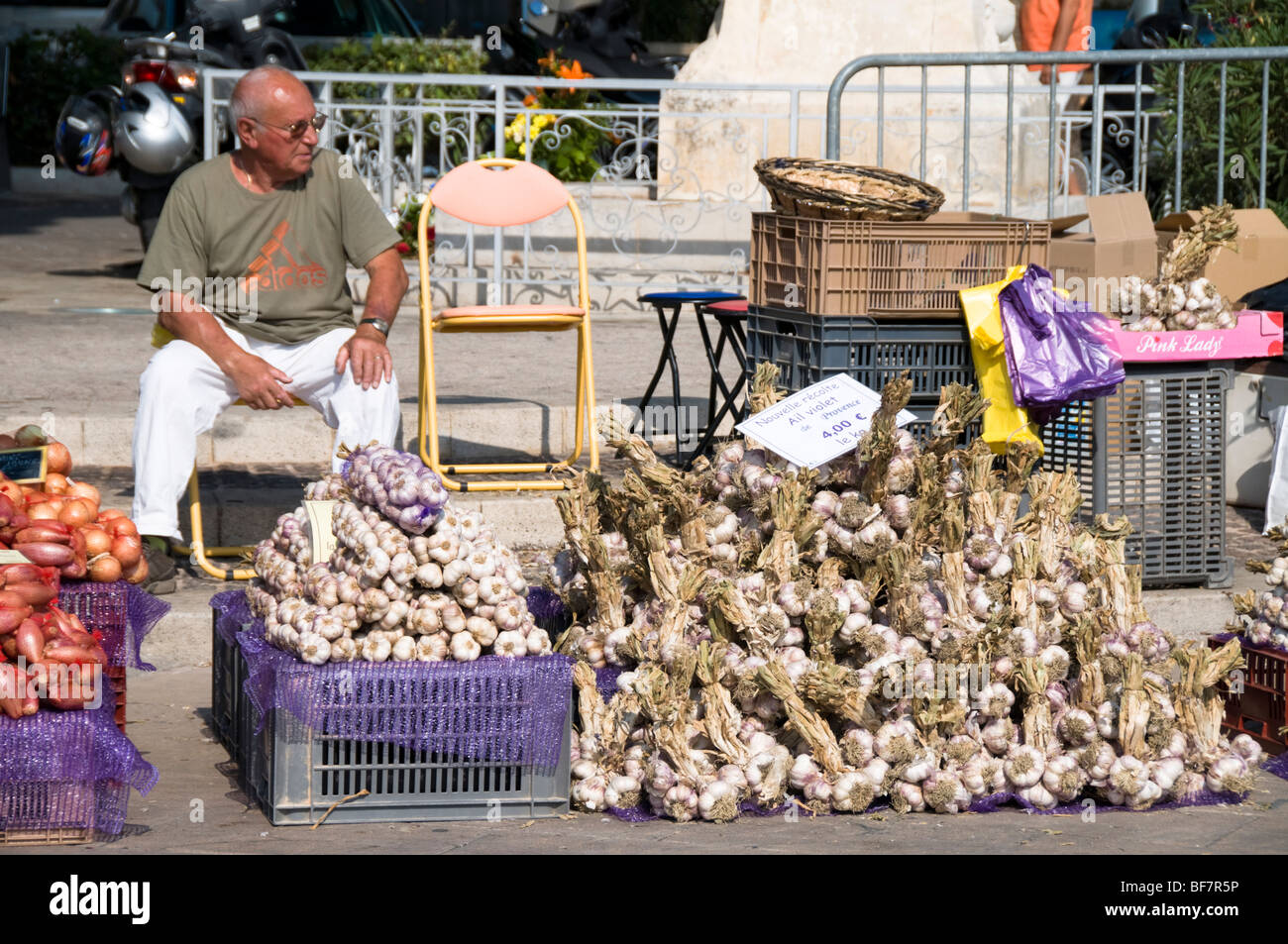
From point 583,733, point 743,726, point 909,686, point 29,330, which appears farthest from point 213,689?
point 29,330

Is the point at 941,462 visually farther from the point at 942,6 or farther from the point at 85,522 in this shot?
the point at 942,6

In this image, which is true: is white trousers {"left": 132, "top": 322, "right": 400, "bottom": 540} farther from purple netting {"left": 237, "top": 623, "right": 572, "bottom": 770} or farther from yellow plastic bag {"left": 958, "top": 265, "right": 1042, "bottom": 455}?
yellow plastic bag {"left": 958, "top": 265, "right": 1042, "bottom": 455}

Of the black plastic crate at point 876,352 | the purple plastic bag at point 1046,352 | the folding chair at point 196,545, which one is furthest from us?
the folding chair at point 196,545

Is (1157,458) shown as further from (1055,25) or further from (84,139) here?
(84,139)

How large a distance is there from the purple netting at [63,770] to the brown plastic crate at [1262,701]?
2790 mm

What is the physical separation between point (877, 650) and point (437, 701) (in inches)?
40.8

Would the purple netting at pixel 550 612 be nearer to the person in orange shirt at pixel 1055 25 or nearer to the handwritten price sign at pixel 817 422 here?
the handwritten price sign at pixel 817 422

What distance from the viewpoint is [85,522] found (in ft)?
13.6

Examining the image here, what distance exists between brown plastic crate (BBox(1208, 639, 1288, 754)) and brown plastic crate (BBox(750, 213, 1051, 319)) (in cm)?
137

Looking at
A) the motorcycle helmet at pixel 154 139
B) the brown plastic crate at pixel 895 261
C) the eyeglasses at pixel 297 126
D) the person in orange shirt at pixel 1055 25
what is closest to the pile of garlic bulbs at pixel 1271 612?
the brown plastic crate at pixel 895 261

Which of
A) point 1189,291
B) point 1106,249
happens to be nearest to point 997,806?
point 1189,291

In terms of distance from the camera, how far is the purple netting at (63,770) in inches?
136

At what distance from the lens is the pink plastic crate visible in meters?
5.25

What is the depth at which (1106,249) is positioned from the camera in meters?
5.77
